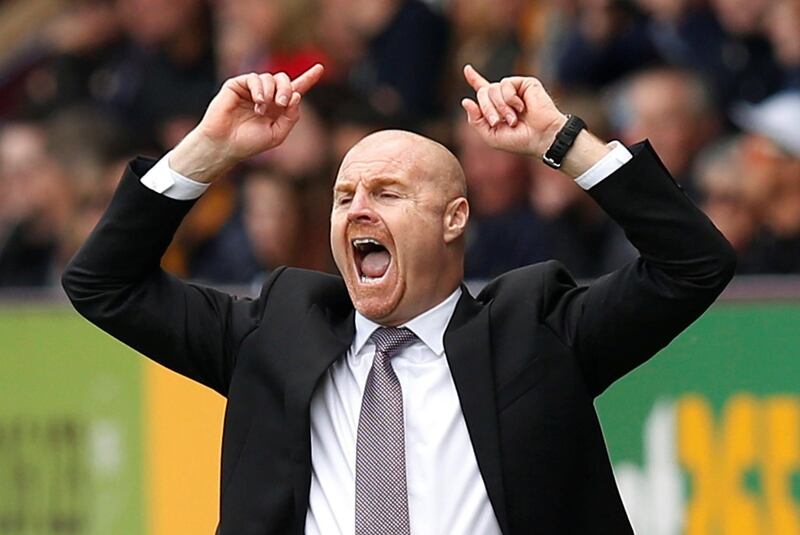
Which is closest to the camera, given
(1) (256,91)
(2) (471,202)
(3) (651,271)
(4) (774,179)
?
(3) (651,271)

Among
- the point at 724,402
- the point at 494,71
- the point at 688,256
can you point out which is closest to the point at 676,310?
the point at 688,256

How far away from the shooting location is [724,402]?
287 inches

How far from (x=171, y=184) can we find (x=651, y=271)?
119 centimetres

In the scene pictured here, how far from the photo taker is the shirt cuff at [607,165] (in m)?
4.27

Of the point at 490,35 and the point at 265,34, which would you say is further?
the point at 265,34

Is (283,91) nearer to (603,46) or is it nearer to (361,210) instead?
(361,210)

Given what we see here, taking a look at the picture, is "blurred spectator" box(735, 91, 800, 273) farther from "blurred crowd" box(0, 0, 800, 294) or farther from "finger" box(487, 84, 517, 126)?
"finger" box(487, 84, 517, 126)

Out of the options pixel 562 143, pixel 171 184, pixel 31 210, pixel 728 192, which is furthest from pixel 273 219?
pixel 562 143

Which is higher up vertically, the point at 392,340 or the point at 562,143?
the point at 562,143

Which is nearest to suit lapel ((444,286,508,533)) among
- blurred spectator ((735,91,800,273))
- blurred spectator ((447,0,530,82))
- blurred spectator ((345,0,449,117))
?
blurred spectator ((735,91,800,273))

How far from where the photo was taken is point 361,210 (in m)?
4.44

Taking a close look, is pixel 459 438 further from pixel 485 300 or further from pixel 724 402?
pixel 724 402

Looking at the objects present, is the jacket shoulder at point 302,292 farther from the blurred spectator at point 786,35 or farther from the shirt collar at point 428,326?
the blurred spectator at point 786,35

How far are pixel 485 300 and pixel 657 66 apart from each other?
14.4ft
